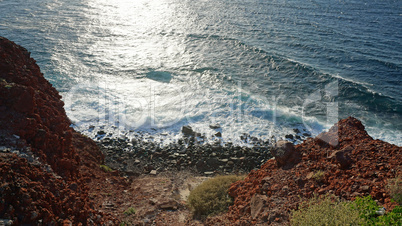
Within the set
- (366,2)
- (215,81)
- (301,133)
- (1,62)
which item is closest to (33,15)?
(215,81)

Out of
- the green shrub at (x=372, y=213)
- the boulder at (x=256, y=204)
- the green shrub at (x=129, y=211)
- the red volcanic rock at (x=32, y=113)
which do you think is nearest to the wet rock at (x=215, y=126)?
the green shrub at (x=129, y=211)

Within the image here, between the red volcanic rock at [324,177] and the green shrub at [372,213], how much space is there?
25 centimetres

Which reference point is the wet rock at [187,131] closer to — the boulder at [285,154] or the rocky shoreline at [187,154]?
the rocky shoreline at [187,154]

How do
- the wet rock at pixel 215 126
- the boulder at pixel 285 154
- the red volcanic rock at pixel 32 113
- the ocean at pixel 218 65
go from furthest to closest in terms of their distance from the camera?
the ocean at pixel 218 65 < the wet rock at pixel 215 126 < the boulder at pixel 285 154 < the red volcanic rock at pixel 32 113

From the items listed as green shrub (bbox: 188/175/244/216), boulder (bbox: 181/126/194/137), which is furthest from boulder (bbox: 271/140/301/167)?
boulder (bbox: 181/126/194/137)

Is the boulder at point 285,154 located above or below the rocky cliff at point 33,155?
below

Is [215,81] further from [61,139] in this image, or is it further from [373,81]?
[61,139]

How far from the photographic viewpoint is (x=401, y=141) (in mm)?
14906

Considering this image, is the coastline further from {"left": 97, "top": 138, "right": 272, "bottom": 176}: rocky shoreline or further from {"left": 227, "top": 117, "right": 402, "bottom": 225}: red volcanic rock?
{"left": 97, "top": 138, "right": 272, "bottom": 176}: rocky shoreline

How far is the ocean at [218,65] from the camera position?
53.1ft

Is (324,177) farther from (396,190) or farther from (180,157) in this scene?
(180,157)

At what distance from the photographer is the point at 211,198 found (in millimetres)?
8852

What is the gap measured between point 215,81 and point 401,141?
37.6 feet

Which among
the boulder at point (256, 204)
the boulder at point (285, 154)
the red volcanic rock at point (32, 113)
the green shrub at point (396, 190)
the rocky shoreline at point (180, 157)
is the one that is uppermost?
the red volcanic rock at point (32, 113)
